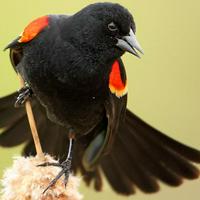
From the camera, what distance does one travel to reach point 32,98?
3.70 metres

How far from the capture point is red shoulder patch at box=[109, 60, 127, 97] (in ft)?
11.2

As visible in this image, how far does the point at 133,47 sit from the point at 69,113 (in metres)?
0.59

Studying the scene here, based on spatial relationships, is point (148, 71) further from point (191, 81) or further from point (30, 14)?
point (30, 14)

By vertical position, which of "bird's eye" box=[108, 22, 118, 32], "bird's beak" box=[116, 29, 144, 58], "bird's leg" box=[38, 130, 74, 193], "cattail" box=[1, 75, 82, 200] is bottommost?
"bird's leg" box=[38, 130, 74, 193]

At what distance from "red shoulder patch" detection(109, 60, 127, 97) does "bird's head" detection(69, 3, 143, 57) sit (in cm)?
29

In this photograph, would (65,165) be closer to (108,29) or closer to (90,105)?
(90,105)

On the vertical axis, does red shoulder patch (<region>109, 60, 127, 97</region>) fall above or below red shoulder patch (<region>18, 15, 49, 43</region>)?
below

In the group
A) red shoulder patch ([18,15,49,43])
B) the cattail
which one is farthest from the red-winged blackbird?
the cattail

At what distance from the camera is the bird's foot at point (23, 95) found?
349cm

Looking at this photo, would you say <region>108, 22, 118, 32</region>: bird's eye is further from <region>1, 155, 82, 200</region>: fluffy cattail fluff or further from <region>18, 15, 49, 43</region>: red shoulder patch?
<region>1, 155, 82, 200</region>: fluffy cattail fluff

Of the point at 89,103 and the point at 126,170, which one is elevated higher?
the point at 89,103

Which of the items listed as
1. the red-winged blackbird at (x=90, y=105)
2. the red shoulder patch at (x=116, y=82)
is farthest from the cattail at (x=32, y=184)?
the red shoulder patch at (x=116, y=82)

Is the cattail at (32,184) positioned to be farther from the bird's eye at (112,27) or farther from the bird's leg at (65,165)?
the bird's eye at (112,27)

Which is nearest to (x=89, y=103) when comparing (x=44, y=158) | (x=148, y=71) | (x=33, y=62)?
(x=33, y=62)
